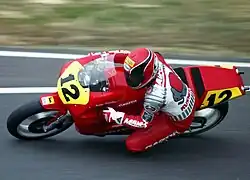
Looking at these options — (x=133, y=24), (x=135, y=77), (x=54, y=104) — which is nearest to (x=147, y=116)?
(x=135, y=77)

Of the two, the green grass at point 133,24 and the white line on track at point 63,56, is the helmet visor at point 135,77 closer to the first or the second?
the white line on track at point 63,56

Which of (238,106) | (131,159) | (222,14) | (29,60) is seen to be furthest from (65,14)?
(131,159)

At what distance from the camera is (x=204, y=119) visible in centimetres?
748

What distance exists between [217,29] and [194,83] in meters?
3.48

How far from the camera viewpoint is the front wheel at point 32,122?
6867 millimetres

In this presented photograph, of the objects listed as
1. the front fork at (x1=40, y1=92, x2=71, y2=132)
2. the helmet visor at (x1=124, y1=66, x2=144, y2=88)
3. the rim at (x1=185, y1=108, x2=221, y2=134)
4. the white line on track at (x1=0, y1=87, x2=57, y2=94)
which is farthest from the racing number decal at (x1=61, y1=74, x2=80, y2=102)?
the white line on track at (x1=0, y1=87, x2=57, y2=94)

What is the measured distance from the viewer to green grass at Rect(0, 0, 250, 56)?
32.3ft

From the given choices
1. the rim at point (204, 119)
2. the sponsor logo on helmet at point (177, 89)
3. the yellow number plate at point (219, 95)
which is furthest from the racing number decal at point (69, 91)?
the rim at point (204, 119)

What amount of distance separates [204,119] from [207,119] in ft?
0.11

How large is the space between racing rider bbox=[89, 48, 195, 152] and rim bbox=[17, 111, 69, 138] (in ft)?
2.06

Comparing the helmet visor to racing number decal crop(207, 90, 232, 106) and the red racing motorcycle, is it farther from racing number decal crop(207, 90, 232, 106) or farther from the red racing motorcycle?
racing number decal crop(207, 90, 232, 106)

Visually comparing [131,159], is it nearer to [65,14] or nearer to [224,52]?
[224,52]

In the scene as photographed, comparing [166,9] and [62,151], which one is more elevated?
[166,9]

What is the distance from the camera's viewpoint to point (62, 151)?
7164 millimetres
